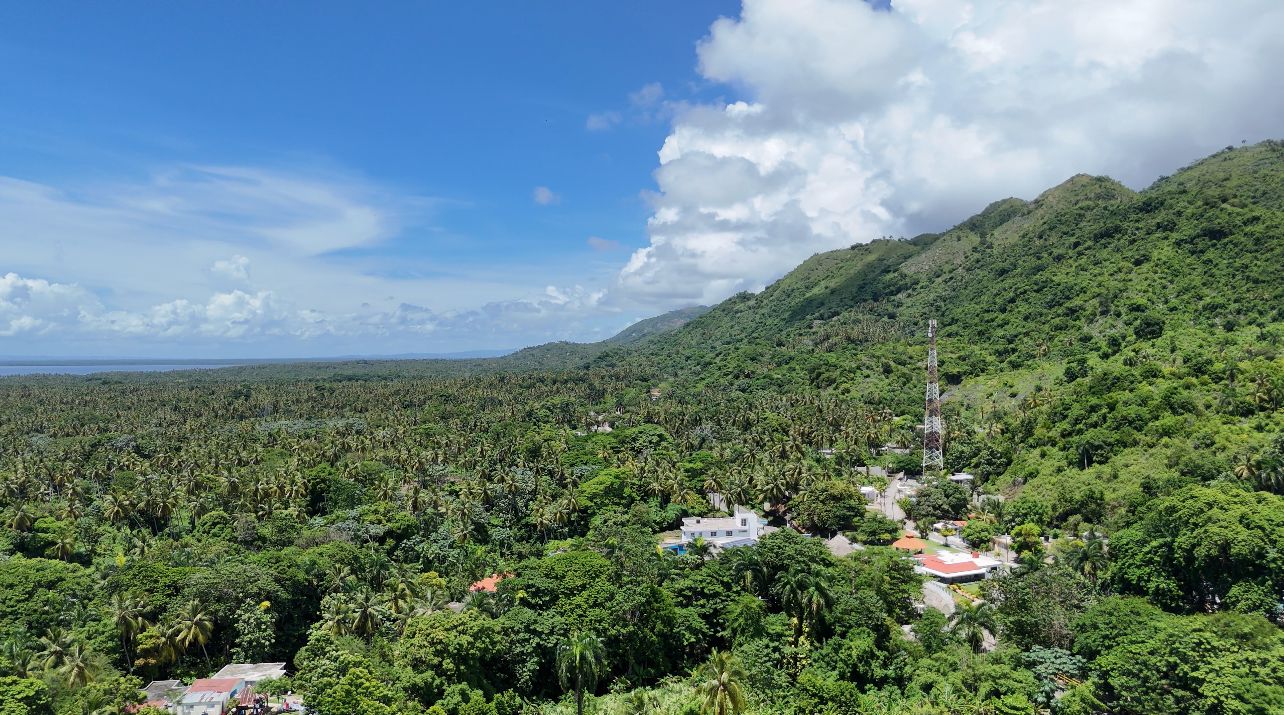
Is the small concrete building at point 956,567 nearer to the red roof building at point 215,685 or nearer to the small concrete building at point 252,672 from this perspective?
the small concrete building at point 252,672

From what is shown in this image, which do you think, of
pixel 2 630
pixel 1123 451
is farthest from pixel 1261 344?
pixel 2 630

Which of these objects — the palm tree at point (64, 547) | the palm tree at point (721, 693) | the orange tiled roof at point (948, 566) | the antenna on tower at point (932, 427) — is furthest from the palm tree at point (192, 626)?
the antenna on tower at point (932, 427)

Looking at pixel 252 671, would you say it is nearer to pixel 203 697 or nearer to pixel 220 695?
pixel 220 695

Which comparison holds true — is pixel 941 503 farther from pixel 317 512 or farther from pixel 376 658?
pixel 317 512

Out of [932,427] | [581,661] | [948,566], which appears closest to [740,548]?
[581,661]

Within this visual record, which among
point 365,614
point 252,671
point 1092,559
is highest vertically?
point 365,614

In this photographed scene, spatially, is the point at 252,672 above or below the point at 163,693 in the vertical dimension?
above
